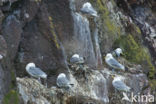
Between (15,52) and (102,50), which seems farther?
(102,50)

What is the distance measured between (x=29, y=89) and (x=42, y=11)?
2863 millimetres

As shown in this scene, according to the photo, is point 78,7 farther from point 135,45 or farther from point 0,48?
point 0,48

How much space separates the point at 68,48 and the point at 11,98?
15.8ft

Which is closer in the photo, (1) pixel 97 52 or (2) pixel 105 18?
(1) pixel 97 52

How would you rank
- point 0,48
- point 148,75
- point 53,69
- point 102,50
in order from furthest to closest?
1. point 148,75
2. point 102,50
3. point 53,69
4. point 0,48

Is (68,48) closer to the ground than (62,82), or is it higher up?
higher up

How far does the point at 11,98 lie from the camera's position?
25.7 feet

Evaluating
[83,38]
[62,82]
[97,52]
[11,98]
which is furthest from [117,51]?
[11,98]

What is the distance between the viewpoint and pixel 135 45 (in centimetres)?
1573

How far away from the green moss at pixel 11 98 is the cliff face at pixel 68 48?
2 cm

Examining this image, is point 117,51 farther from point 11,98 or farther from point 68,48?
point 11,98

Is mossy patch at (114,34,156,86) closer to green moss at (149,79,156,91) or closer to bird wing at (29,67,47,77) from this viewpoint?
green moss at (149,79,156,91)

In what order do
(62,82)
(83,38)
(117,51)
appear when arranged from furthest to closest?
1. (117,51)
2. (83,38)
3. (62,82)

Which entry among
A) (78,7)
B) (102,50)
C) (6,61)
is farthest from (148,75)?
(6,61)
